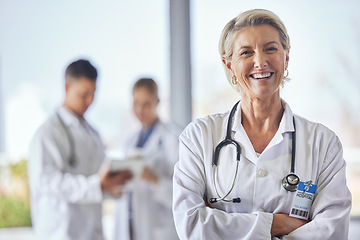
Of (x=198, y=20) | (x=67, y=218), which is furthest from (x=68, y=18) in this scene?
(x=67, y=218)

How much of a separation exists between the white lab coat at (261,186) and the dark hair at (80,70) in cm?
141

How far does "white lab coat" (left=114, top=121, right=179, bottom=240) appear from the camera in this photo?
3.00 meters

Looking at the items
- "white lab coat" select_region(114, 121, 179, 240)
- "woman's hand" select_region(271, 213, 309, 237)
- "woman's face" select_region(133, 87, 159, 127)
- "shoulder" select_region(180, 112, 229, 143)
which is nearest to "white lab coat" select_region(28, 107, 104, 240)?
"white lab coat" select_region(114, 121, 179, 240)

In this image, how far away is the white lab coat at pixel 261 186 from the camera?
1122 mm

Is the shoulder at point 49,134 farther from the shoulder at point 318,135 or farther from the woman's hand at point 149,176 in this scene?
the shoulder at point 318,135

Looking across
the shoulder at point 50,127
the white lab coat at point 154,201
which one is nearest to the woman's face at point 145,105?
the white lab coat at point 154,201

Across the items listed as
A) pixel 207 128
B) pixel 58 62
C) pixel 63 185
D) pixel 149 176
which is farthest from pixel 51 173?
pixel 58 62

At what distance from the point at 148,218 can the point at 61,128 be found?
2.77ft

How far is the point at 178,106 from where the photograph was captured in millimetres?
2725

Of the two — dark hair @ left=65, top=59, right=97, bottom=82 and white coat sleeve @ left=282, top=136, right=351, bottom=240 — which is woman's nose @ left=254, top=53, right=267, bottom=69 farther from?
dark hair @ left=65, top=59, right=97, bottom=82

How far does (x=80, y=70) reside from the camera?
2486 mm

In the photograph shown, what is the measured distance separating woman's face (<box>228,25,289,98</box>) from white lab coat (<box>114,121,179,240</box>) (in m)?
1.93

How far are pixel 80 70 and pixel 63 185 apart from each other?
57cm

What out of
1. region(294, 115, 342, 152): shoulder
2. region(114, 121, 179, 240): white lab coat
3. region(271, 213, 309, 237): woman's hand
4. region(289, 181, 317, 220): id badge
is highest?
region(294, 115, 342, 152): shoulder
